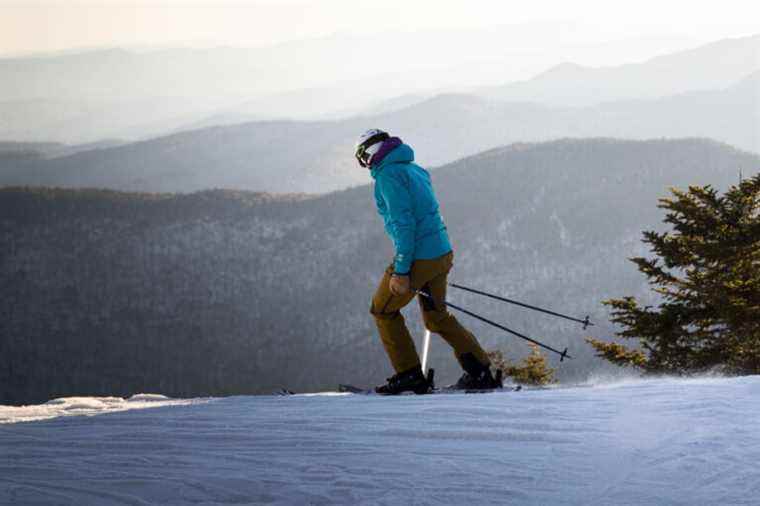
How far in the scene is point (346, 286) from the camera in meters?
148

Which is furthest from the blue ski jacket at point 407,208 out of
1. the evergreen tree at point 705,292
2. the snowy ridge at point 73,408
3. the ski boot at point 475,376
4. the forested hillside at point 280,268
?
the forested hillside at point 280,268

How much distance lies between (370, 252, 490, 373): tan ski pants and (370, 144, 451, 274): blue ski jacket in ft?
0.50

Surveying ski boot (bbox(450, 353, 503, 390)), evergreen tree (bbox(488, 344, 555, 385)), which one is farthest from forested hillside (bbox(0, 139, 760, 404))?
ski boot (bbox(450, 353, 503, 390))

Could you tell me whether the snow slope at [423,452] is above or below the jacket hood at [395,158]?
below

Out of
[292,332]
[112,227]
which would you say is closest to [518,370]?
[292,332]

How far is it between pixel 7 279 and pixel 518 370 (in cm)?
14005

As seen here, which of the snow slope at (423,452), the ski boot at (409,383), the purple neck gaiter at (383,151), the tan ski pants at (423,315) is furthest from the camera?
the ski boot at (409,383)

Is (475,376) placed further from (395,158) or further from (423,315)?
(395,158)

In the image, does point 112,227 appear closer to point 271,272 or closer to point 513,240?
point 271,272

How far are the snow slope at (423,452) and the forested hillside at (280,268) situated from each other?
105 m

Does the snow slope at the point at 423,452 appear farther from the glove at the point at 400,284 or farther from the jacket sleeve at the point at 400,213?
the jacket sleeve at the point at 400,213

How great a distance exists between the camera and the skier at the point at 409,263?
25.5 ft

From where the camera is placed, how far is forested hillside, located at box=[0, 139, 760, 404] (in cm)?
12988

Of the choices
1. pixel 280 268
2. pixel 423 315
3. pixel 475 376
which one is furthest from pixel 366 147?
pixel 280 268
